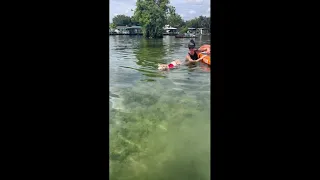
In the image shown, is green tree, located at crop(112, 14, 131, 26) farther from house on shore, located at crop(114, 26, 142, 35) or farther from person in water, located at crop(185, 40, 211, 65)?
person in water, located at crop(185, 40, 211, 65)

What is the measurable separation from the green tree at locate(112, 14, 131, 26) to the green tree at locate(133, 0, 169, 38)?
61 millimetres

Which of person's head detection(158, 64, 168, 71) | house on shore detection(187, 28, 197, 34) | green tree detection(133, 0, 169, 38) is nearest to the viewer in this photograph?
house on shore detection(187, 28, 197, 34)

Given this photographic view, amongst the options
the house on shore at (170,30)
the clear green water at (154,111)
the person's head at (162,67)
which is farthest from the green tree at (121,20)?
the person's head at (162,67)

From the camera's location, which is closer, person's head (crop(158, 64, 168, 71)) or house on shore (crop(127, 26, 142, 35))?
house on shore (crop(127, 26, 142, 35))

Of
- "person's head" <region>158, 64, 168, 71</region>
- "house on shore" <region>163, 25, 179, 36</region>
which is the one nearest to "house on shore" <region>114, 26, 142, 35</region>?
"house on shore" <region>163, 25, 179, 36</region>

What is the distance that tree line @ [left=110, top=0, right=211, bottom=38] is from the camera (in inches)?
75.3

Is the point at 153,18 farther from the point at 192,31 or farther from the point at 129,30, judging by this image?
the point at 192,31

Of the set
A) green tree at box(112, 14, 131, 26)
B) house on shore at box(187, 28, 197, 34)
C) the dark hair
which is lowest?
the dark hair

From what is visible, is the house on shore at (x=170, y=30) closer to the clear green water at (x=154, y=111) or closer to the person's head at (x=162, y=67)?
the clear green water at (x=154, y=111)

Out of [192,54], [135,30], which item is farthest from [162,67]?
[135,30]

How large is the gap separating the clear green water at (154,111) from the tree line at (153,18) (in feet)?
0.29
